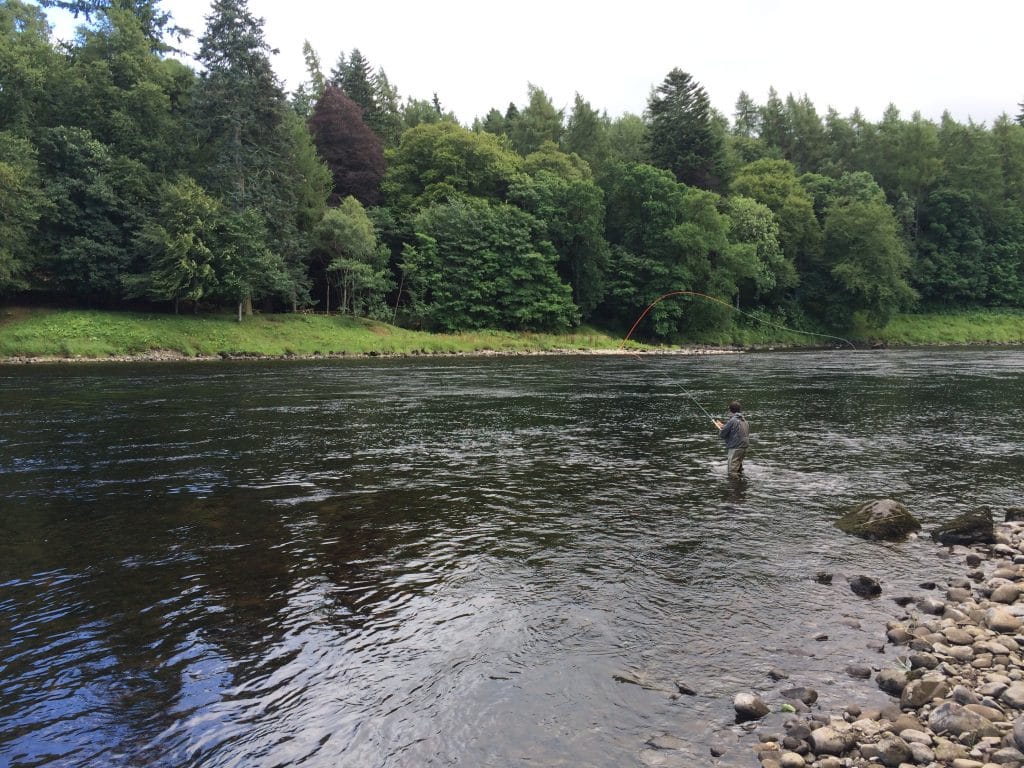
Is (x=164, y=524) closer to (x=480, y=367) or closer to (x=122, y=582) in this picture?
(x=122, y=582)

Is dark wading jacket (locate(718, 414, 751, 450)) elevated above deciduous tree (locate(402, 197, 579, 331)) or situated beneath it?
situated beneath

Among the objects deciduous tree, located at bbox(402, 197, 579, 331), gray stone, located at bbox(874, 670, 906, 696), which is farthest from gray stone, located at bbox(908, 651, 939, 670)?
deciduous tree, located at bbox(402, 197, 579, 331)

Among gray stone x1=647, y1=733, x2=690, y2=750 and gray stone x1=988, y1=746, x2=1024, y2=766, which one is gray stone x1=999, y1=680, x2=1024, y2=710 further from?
gray stone x1=647, y1=733, x2=690, y2=750

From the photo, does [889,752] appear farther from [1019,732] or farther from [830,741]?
[1019,732]

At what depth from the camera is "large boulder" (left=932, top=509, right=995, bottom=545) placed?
10.2 m

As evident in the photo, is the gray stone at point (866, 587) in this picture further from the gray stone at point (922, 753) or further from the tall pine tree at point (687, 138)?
the tall pine tree at point (687, 138)

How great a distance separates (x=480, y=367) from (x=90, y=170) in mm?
34521

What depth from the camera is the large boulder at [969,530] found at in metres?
10.2

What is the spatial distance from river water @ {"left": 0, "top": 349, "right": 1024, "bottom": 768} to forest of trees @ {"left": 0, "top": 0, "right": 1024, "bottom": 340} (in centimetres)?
3687

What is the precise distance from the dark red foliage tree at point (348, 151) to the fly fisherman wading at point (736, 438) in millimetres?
66578

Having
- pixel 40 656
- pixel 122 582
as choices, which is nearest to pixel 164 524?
pixel 122 582

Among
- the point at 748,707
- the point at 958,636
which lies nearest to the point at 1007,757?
the point at 748,707

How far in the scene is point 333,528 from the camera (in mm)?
10977

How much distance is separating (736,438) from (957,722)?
9054mm
